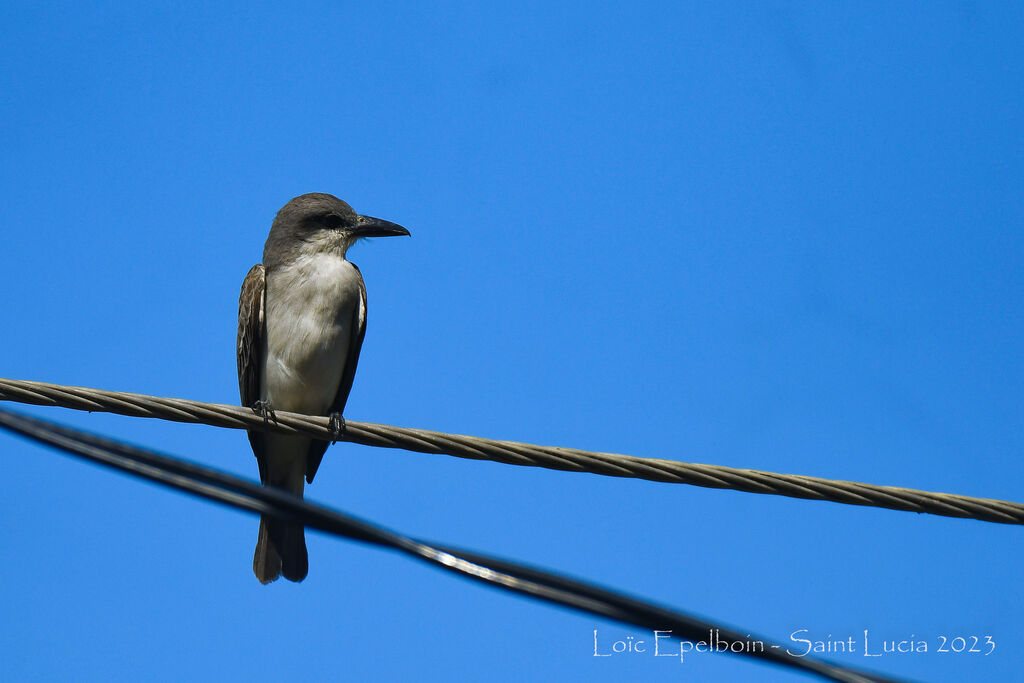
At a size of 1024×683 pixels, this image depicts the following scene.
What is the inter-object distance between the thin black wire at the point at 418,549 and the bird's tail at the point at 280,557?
4.29 meters

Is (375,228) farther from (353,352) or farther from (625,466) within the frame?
(625,466)

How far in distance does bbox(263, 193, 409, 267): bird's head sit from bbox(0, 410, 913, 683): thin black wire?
478 centimetres

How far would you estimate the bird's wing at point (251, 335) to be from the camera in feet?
21.8

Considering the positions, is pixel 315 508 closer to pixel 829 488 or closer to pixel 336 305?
pixel 829 488

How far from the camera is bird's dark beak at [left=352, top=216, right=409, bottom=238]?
7.40 m

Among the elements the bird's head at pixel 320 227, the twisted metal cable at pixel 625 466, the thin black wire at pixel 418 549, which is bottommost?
the thin black wire at pixel 418 549

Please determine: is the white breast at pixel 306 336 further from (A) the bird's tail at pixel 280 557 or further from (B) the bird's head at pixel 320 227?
(A) the bird's tail at pixel 280 557

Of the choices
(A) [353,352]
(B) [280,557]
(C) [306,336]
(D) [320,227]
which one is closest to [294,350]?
(C) [306,336]

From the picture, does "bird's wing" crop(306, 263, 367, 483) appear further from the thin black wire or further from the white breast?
the thin black wire

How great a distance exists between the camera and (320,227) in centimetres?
728

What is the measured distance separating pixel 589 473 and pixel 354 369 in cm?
371

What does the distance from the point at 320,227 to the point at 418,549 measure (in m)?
5.17

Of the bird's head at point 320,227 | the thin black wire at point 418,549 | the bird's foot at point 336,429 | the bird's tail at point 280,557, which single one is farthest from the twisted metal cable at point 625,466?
the bird's head at point 320,227

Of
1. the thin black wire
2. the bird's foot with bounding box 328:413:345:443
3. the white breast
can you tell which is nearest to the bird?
the white breast
